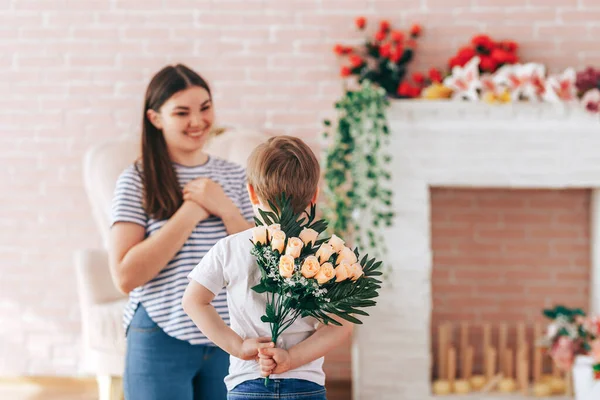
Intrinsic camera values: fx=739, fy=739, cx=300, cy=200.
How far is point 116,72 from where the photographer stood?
3.52 meters

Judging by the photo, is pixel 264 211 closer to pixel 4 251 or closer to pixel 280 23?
pixel 280 23

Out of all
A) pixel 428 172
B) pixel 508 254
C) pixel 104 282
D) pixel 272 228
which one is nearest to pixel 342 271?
pixel 272 228

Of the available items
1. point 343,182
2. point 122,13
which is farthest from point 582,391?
point 122,13

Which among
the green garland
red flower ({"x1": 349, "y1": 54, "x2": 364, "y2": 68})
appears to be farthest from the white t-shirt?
red flower ({"x1": 349, "y1": 54, "x2": 364, "y2": 68})

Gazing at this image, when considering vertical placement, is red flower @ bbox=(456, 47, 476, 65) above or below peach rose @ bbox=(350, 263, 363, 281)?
above

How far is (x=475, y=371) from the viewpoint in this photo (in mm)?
3561

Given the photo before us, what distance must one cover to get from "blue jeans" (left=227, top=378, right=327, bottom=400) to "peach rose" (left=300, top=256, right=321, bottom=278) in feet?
0.76

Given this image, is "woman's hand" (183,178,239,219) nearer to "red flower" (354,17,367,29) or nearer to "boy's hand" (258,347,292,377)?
"boy's hand" (258,347,292,377)

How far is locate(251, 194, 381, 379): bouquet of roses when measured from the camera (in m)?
1.27

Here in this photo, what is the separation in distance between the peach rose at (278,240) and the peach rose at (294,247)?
0.01 metres

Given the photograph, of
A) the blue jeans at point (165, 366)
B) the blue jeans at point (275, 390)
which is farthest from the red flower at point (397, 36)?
the blue jeans at point (275, 390)

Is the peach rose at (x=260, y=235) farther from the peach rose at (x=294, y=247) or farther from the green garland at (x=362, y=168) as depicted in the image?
the green garland at (x=362, y=168)

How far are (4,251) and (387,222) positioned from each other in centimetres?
187

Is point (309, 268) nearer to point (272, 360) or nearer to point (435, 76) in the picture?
point (272, 360)
